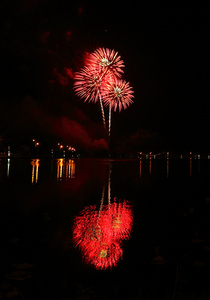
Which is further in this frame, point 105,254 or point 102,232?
point 102,232

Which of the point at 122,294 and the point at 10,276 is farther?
the point at 10,276

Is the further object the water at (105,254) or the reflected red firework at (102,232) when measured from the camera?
the reflected red firework at (102,232)

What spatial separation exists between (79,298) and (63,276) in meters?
0.79

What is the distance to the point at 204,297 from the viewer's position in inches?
109

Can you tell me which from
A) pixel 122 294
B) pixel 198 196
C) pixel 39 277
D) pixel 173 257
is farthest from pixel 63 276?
pixel 198 196

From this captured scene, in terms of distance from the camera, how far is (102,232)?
560cm

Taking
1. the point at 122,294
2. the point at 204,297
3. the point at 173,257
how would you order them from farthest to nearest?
the point at 173,257 < the point at 122,294 < the point at 204,297

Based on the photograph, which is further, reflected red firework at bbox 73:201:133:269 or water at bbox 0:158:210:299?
reflected red firework at bbox 73:201:133:269

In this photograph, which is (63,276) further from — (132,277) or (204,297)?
(204,297)

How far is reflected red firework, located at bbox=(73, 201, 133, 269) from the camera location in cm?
430

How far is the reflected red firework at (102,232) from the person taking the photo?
14.1 feet

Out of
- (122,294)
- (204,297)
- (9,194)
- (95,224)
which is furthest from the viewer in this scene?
(9,194)

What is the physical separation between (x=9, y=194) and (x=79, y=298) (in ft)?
24.0

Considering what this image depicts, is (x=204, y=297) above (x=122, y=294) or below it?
above
